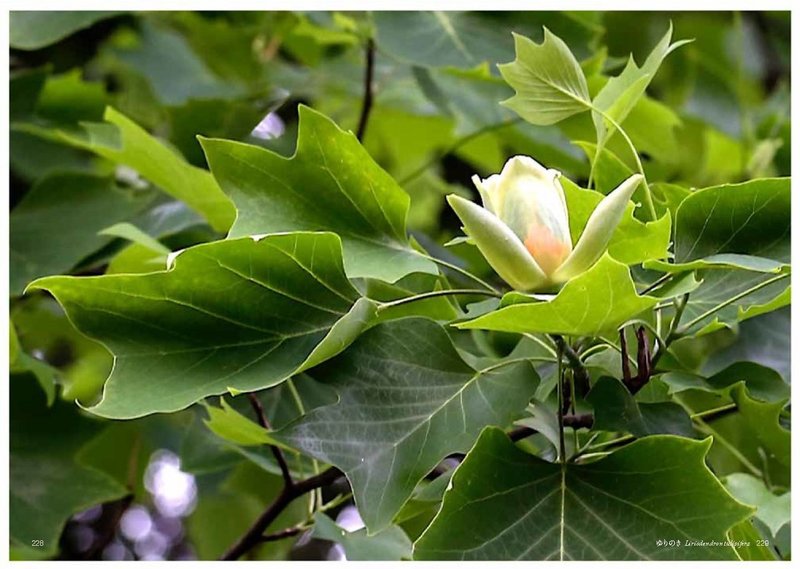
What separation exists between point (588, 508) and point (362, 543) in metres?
0.22

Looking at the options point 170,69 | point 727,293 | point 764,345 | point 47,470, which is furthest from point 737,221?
point 170,69

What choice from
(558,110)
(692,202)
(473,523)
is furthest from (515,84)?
(473,523)

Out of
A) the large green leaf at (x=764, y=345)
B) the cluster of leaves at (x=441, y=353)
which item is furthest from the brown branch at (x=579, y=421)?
the large green leaf at (x=764, y=345)

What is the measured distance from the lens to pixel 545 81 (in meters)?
0.72

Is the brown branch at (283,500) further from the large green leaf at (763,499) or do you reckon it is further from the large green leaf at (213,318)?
the large green leaf at (763,499)

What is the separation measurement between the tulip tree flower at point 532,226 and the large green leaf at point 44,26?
2.18ft

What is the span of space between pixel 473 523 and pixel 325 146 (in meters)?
0.25

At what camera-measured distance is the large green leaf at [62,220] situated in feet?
3.64

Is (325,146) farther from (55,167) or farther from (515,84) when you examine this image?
(55,167)

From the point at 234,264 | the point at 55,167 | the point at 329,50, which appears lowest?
the point at 55,167

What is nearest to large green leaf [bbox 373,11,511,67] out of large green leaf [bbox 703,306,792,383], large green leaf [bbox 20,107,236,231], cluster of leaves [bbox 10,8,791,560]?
cluster of leaves [bbox 10,8,791,560]

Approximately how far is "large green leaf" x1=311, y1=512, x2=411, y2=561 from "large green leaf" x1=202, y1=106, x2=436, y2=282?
0.71 feet

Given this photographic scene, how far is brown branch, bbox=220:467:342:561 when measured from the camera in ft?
2.63

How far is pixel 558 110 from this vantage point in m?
0.73
